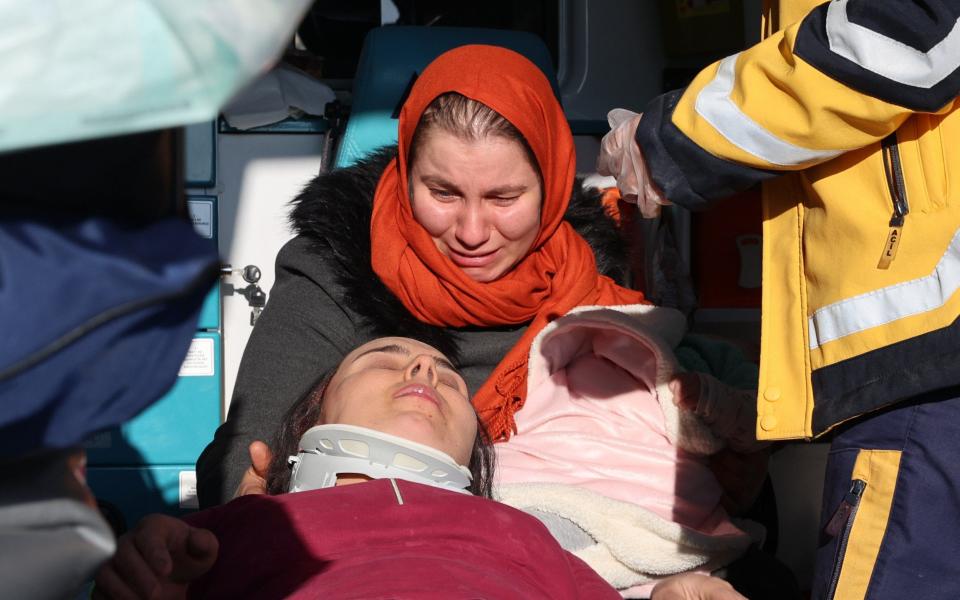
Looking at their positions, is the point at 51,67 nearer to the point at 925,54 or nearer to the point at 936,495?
the point at 925,54

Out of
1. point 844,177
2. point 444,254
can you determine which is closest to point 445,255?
point 444,254

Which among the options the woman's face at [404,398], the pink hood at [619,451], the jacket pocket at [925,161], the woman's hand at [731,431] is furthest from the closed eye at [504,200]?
the jacket pocket at [925,161]

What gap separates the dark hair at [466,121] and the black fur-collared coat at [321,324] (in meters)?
0.29

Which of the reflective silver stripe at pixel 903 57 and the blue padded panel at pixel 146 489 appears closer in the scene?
the reflective silver stripe at pixel 903 57

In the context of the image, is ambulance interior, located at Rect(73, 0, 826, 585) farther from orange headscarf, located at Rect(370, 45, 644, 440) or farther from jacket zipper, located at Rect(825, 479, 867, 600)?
jacket zipper, located at Rect(825, 479, 867, 600)

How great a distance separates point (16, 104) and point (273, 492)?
1.62 meters

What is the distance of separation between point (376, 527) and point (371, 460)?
0.25m

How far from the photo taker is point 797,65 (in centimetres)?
157

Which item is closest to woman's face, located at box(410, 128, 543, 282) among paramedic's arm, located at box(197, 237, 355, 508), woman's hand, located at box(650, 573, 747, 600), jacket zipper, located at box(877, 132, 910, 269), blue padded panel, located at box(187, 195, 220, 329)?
paramedic's arm, located at box(197, 237, 355, 508)

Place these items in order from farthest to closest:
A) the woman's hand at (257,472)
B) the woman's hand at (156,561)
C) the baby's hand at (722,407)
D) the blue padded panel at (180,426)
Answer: the blue padded panel at (180,426) < the baby's hand at (722,407) < the woman's hand at (257,472) < the woman's hand at (156,561)

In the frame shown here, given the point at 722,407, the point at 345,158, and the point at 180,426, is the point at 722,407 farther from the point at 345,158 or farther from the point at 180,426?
the point at 180,426

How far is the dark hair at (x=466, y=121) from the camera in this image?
97.3 inches

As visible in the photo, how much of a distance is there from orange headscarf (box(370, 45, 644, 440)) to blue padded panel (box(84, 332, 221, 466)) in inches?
43.3

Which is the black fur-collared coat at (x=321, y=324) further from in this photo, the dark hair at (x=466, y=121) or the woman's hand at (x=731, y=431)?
the woman's hand at (x=731, y=431)
